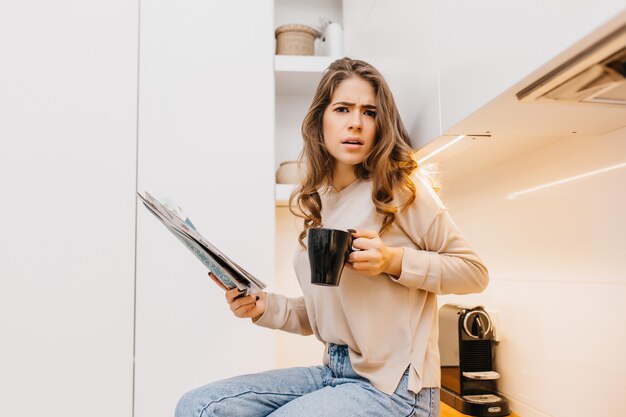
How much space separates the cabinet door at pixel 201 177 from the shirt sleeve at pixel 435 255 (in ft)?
2.28

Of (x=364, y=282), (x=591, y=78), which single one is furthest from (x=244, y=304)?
(x=591, y=78)

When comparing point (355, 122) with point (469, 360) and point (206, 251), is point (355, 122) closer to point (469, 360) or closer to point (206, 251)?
point (206, 251)

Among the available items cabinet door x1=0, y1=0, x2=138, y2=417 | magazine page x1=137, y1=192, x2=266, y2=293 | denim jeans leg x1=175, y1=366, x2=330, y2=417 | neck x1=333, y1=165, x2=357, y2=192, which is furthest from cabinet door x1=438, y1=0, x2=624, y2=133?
cabinet door x1=0, y1=0, x2=138, y2=417

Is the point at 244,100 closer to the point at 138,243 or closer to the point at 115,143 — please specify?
the point at 115,143

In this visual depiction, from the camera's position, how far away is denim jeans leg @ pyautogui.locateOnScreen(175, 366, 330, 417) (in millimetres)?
862

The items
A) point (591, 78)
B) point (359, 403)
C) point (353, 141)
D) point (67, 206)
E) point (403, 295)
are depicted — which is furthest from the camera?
point (67, 206)

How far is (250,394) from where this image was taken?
2.93ft

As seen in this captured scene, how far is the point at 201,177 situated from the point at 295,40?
63 centimetres

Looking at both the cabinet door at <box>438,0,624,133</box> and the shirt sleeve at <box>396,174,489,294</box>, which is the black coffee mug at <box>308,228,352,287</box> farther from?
the cabinet door at <box>438,0,624,133</box>

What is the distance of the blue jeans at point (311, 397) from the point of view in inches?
31.5

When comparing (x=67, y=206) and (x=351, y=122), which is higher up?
(x=351, y=122)

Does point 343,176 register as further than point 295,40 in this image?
No

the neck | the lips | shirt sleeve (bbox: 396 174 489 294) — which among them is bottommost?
shirt sleeve (bbox: 396 174 489 294)

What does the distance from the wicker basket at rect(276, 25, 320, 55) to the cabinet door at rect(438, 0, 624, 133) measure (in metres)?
0.93
